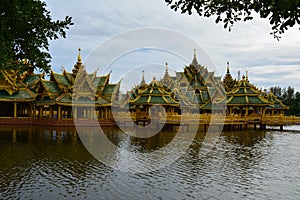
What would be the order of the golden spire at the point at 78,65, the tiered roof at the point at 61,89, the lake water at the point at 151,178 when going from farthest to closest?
the golden spire at the point at 78,65 < the tiered roof at the point at 61,89 < the lake water at the point at 151,178

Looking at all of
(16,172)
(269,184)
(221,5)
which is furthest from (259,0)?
(16,172)

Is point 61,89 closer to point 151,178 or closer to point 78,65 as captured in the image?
point 78,65

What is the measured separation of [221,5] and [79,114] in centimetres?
2934

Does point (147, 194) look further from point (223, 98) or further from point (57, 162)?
point (223, 98)

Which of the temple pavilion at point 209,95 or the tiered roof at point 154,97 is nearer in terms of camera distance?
the tiered roof at point 154,97

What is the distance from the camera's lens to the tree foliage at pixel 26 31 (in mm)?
4824

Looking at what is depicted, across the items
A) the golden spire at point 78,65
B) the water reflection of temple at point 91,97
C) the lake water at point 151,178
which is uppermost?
the golden spire at point 78,65

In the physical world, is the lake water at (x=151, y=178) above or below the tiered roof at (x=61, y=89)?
below

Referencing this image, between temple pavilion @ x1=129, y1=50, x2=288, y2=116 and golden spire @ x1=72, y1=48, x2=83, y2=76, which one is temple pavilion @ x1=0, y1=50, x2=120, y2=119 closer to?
golden spire @ x1=72, y1=48, x2=83, y2=76

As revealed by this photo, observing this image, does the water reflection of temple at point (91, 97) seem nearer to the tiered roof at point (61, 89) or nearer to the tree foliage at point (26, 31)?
the tiered roof at point (61, 89)

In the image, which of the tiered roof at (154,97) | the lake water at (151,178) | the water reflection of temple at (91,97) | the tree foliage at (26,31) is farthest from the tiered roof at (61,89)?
the tree foliage at (26,31)

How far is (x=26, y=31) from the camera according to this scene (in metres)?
5.26

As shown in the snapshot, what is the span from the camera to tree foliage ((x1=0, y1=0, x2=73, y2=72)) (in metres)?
4.82

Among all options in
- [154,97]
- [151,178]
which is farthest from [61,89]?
[151,178]
